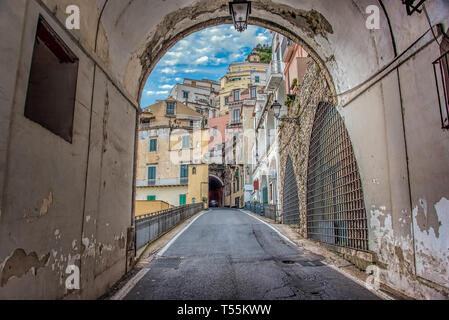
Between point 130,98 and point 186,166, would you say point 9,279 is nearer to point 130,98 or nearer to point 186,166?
point 130,98

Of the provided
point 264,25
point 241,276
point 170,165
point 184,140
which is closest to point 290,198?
point 264,25

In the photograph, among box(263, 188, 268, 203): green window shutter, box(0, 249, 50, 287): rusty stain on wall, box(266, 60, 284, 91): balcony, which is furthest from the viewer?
box(263, 188, 268, 203): green window shutter

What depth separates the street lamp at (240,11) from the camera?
6.40m

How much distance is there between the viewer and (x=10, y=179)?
9.32ft

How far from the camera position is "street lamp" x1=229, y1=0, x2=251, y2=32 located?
21.0 feet

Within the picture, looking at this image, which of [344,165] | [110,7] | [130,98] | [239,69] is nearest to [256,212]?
[344,165]

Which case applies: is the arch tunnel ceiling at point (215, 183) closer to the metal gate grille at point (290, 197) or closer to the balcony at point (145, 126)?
the balcony at point (145, 126)

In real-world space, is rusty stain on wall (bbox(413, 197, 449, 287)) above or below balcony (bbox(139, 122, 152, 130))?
below

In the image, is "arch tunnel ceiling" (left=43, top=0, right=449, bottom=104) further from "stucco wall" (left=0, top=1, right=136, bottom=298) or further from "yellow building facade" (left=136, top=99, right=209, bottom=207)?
"yellow building facade" (left=136, top=99, right=209, bottom=207)

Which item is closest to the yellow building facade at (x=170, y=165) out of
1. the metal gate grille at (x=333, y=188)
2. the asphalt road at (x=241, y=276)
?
the metal gate grille at (x=333, y=188)

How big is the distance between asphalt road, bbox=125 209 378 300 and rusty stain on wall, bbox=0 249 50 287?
79.0 inches

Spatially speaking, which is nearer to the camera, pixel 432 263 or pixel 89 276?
pixel 432 263

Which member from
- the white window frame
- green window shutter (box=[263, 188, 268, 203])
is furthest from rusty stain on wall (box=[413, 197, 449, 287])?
the white window frame

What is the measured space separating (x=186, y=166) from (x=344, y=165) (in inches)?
1444
